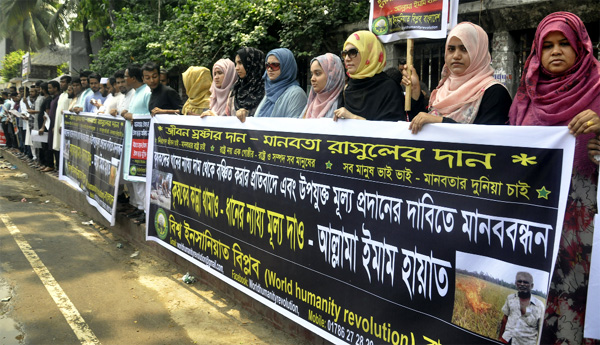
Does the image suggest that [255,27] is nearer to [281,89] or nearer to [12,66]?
[281,89]

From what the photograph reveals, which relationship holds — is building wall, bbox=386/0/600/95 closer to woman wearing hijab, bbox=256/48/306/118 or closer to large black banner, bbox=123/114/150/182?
woman wearing hijab, bbox=256/48/306/118

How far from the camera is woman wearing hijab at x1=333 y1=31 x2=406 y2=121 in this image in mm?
3662

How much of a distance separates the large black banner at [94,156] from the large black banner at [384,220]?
7.92ft

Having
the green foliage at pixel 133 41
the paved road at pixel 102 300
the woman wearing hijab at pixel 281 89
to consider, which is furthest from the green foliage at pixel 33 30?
the woman wearing hijab at pixel 281 89

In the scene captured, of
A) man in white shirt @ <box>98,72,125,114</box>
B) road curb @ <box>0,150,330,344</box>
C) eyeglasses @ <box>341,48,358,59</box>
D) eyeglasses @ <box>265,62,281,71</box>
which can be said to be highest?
eyeglasses @ <box>341,48,358,59</box>

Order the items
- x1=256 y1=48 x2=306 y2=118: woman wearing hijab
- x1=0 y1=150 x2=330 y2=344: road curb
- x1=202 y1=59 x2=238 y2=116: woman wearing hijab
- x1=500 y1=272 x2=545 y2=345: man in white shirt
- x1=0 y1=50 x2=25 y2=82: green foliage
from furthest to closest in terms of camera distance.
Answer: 1. x1=0 y1=50 x2=25 y2=82: green foliage
2. x1=202 y1=59 x2=238 y2=116: woman wearing hijab
3. x1=256 y1=48 x2=306 y2=118: woman wearing hijab
4. x1=0 y1=150 x2=330 y2=344: road curb
5. x1=500 y1=272 x2=545 y2=345: man in white shirt

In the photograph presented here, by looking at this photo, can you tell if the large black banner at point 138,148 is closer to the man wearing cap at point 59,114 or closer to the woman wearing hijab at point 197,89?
the woman wearing hijab at point 197,89

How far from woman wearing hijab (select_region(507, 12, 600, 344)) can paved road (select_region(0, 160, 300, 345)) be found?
1971mm

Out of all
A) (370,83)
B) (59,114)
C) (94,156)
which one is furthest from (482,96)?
(59,114)

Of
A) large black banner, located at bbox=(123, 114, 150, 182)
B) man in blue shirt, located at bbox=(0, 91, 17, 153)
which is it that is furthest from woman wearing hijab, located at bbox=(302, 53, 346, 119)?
man in blue shirt, located at bbox=(0, 91, 17, 153)

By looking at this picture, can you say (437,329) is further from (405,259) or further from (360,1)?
(360,1)

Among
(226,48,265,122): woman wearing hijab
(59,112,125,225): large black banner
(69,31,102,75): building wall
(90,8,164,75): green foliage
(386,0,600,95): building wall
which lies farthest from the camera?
(69,31,102,75): building wall

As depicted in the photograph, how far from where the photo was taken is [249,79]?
204 inches

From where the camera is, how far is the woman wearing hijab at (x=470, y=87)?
9.58 ft
